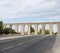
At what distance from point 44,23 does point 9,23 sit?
2747 cm

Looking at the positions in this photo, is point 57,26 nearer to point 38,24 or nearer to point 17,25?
point 38,24

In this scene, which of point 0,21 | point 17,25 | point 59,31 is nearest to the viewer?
point 0,21

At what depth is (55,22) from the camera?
16675 cm

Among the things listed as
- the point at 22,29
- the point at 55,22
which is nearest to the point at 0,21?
the point at 22,29

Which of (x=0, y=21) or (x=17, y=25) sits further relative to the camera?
(x=17, y=25)

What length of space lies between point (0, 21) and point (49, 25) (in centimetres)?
5005

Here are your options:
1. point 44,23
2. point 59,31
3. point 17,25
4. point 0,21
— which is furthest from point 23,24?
point 0,21

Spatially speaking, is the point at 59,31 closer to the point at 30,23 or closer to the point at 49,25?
the point at 49,25

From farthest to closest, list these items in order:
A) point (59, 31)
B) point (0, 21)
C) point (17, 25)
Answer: point (17, 25) < point (59, 31) < point (0, 21)

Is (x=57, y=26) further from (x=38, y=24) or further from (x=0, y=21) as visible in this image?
(x=0, y=21)

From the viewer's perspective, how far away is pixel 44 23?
16738 centimetres

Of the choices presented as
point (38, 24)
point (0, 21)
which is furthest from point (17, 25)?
point (0, 21)

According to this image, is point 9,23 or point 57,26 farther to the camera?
point 9,23

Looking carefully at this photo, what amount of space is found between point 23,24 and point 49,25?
2099 centimetres
